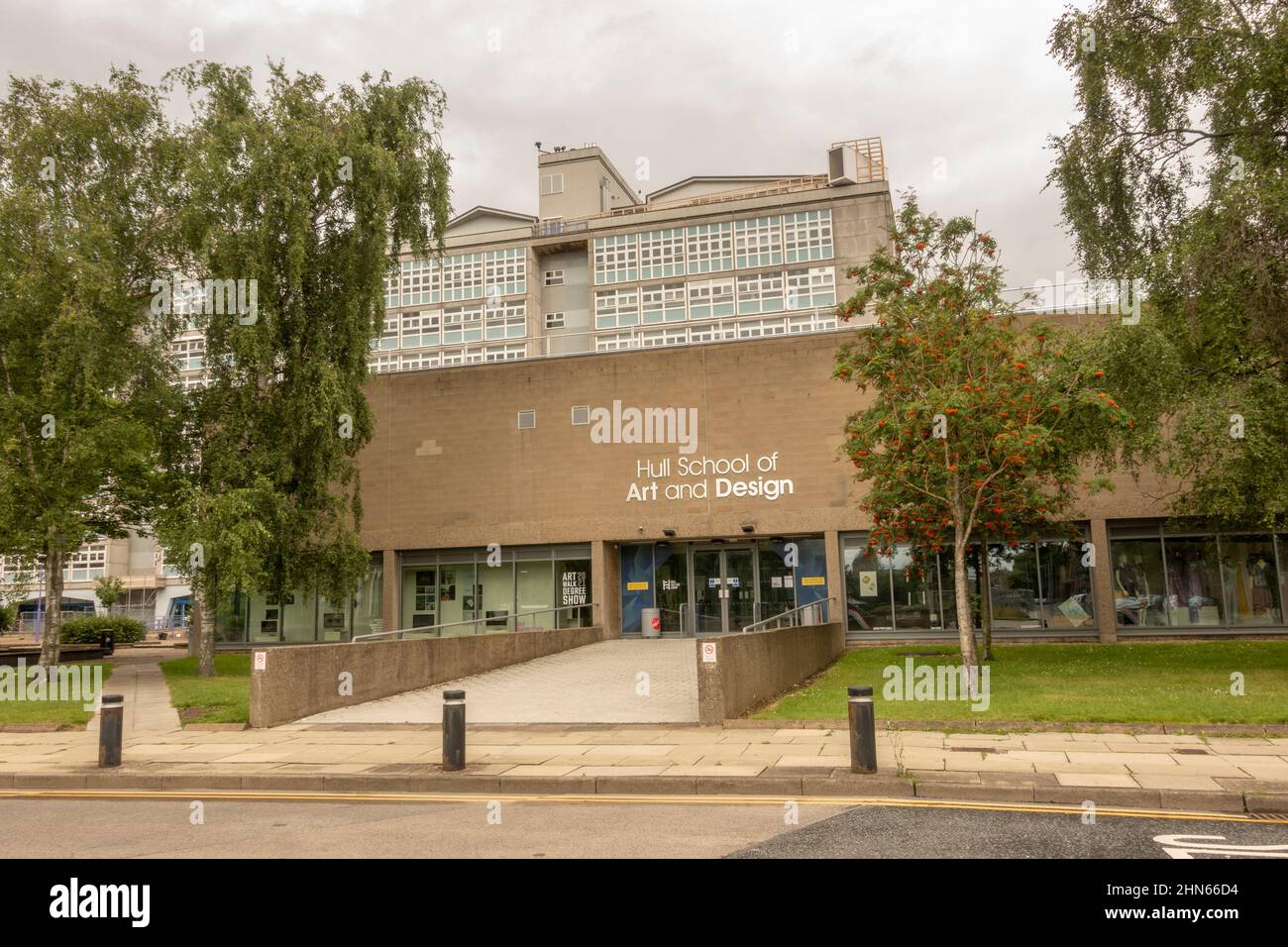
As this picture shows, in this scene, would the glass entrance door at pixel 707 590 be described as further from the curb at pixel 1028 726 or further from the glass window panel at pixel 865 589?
the curb at pixel 1028 726

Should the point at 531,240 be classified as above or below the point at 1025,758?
above

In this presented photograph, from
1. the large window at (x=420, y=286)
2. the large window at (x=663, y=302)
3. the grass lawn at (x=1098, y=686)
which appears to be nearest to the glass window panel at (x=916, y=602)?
the grass lawn at (x=1098, y=686)

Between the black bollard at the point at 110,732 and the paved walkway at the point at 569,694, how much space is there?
152 inches

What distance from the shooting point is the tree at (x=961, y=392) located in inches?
645

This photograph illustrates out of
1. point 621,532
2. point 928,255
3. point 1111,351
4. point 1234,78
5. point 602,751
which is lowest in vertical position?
point 602,751

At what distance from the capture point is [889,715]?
13656 mm

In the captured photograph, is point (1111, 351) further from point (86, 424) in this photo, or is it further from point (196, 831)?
point (86, 424)

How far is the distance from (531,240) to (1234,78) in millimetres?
51740

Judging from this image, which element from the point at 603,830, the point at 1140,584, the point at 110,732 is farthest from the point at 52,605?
the point at 1140,584

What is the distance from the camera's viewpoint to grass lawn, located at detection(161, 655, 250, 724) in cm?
1625

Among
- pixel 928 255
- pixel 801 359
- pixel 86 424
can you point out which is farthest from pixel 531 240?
pixel 928 255

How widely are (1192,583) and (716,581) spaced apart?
43.3ft

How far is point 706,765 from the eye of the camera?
35.2 ft

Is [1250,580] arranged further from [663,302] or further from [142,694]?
[663,302]
